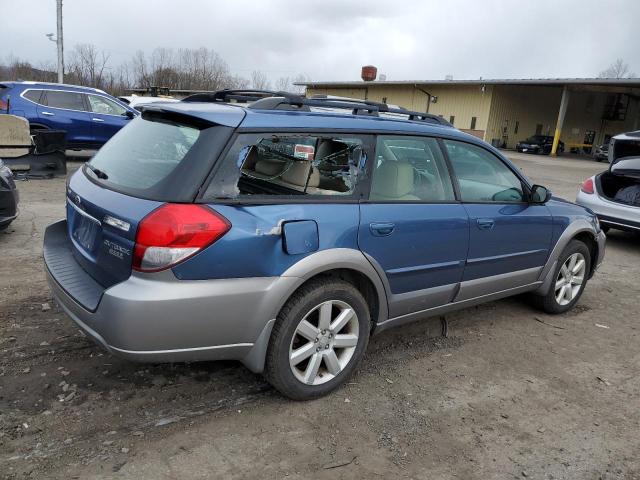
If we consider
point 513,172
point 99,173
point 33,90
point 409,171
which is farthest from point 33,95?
point 513,172

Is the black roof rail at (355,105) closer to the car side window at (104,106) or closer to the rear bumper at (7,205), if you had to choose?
the rear bumper at (7,205)

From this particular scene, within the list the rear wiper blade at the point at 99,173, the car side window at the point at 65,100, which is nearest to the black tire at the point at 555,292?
the rear wiper blade at the point at 99,173

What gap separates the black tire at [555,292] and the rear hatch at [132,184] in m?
3.30

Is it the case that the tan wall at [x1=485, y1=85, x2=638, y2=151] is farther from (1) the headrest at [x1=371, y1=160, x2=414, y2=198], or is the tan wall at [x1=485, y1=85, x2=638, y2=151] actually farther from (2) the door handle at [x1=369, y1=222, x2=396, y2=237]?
(2) the door handle at [x1=369, y1=222, x2=396, y2=237]

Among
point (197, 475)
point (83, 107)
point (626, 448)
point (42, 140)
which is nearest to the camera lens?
point (197, 475)

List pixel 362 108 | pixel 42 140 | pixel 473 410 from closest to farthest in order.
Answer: pixel 473 410, pixel 362 108, pixel 42 140

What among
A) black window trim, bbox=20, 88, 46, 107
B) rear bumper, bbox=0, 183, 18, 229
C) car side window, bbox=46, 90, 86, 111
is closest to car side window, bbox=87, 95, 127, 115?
car side window, bbox=46, 90, 86, 111

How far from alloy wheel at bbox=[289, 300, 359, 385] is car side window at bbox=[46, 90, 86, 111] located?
37.0 ft

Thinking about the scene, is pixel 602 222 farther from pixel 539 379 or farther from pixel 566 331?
pixel 539 379

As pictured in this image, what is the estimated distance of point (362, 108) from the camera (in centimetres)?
351

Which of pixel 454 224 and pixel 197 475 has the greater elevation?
pixel 454 224

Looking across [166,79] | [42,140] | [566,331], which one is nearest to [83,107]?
[42,140]

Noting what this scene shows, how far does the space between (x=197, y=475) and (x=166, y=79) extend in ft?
172

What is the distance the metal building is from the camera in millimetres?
36500
